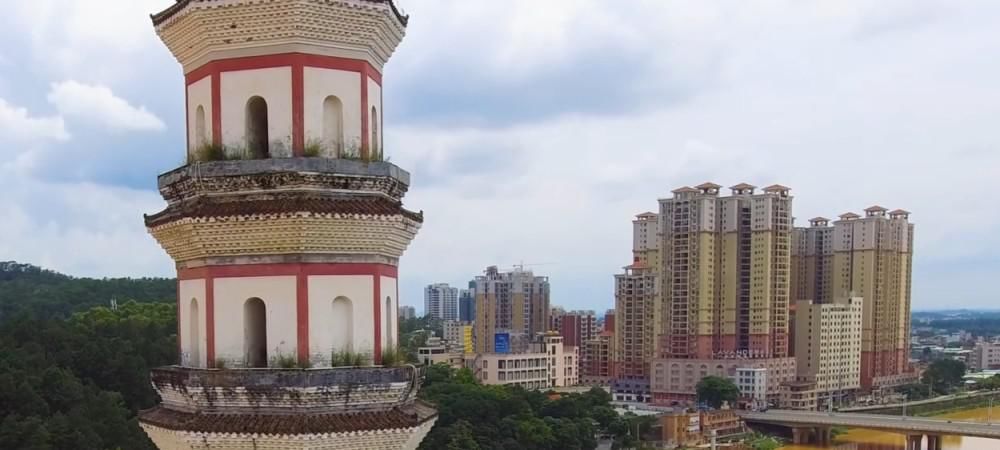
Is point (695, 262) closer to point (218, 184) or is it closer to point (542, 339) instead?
point (542, 339)

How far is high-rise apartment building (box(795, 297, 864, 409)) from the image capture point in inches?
2717

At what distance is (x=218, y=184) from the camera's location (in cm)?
707

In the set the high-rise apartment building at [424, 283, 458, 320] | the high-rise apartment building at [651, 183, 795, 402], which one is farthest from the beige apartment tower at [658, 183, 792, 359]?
the high-rise apartment building at [424, 283, 458, 320]

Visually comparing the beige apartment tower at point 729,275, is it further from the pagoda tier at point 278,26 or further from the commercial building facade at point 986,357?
the commercial building facade at point 986,357

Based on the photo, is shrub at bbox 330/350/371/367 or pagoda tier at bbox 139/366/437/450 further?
shrub at bbox 330/350/371/367

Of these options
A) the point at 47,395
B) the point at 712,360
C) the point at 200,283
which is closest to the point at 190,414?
the point at 200,283

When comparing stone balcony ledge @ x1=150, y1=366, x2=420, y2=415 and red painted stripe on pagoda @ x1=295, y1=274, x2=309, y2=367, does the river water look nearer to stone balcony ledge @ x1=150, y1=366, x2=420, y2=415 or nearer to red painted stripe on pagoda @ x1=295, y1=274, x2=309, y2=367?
stone balcony ledge @ x1=150, y1=366, x2=420, y2=415

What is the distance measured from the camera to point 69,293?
77562mm

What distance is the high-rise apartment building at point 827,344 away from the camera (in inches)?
2717

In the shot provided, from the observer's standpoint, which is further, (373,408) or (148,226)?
(148,226)

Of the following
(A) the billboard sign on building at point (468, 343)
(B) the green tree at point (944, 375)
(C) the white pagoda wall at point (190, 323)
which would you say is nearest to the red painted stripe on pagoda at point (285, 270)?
(C) the white pagoda wall at point (190, 323)

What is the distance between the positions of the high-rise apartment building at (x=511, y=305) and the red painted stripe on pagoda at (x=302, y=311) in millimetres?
82055

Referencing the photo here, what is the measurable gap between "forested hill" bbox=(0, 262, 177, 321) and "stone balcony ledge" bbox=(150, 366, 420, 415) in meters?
63.8

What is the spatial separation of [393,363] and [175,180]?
2211mm
